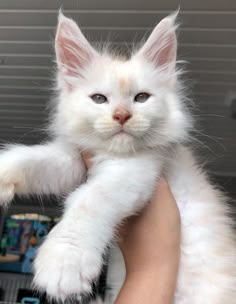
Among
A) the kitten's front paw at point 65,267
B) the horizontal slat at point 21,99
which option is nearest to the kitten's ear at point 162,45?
the kitten's front paw at point 65,267

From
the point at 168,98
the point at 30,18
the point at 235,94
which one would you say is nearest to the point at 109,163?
the point at 168,98

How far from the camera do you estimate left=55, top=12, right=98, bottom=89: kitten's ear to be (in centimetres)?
125

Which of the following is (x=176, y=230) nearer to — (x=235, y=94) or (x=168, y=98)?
(x=168, y=98)

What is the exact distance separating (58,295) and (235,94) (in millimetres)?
2257

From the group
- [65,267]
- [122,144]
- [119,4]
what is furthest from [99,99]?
[119,4]

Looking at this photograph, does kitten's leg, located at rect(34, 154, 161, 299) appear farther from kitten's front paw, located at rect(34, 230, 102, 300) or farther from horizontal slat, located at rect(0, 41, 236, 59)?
horizontal slat, located at rect(0, 41, 236, 59)

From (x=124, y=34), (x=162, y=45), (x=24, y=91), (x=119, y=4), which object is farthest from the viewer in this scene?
(x=24, y=91)

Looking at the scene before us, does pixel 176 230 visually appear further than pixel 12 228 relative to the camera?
No

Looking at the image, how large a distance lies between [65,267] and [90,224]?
128mm

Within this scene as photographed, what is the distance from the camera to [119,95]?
3.92 feet

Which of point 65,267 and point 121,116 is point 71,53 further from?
point 65,267

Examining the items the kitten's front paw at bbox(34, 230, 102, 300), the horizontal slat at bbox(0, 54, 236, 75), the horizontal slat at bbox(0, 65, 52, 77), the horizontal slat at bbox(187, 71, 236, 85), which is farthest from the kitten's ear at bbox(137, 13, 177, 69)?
the horizontal slat at bbox(0, 65, 52, 77)

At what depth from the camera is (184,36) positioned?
223cm

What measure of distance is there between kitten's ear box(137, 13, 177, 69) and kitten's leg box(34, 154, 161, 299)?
397mm
